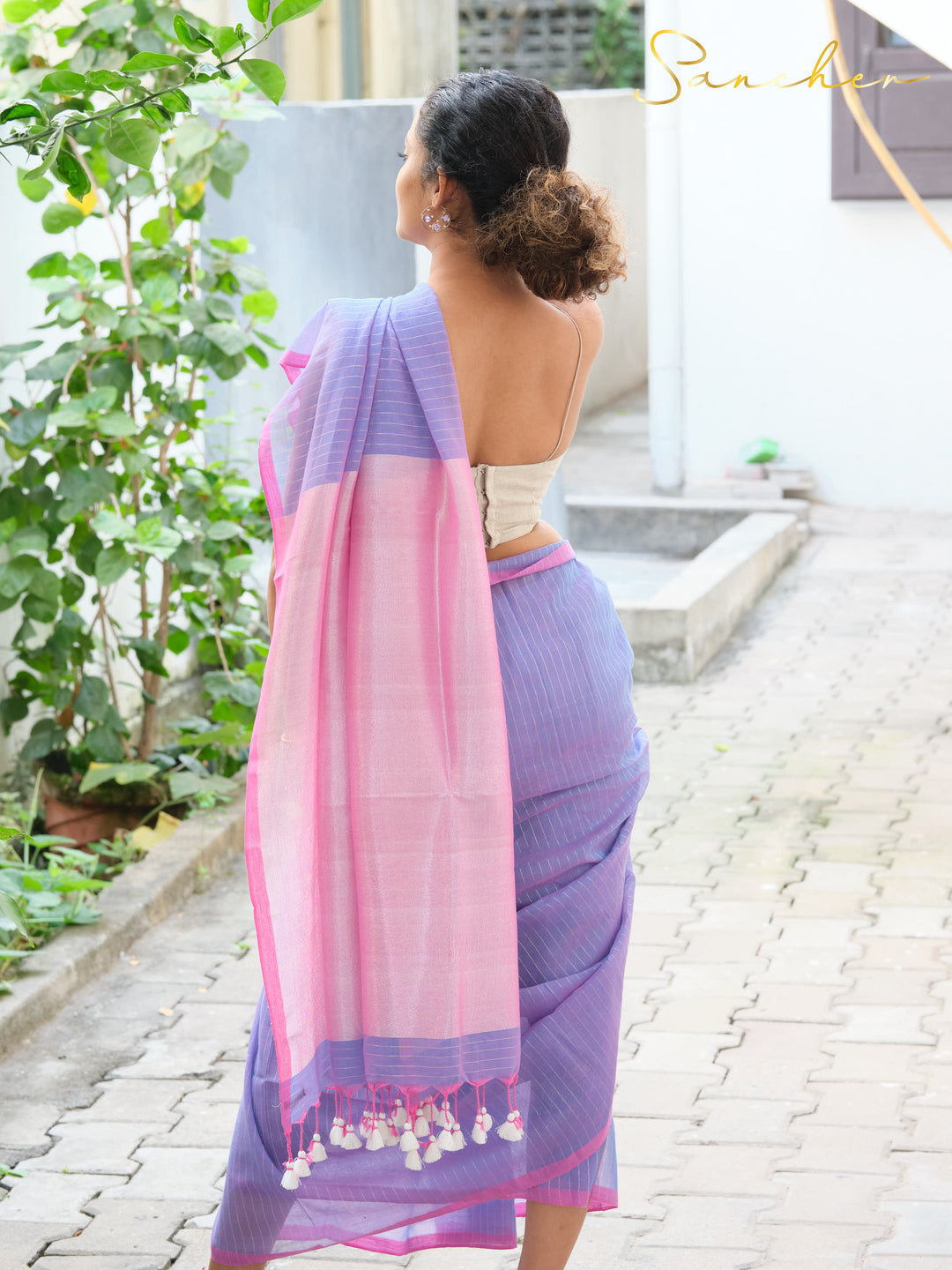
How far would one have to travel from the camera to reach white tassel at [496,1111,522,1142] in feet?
7.14

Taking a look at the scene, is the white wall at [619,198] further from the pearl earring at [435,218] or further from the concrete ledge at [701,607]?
the pearl earring at [435,218]

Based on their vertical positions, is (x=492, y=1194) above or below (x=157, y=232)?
below

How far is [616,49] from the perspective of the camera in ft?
52.2

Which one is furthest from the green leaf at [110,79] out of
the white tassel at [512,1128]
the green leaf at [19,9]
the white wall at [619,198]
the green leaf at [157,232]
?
the white wall at [619,198]

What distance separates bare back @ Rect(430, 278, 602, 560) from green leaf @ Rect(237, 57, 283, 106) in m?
0.31

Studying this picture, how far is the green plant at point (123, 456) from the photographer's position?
4219mm

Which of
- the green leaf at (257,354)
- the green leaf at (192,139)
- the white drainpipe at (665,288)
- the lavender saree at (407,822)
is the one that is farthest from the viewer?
the white drainpipe at (665,288)

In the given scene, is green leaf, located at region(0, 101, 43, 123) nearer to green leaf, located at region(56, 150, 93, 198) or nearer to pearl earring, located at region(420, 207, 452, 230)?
green leaf, located at region(56, 150, 93, 198)

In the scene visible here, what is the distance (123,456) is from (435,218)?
2371 mm

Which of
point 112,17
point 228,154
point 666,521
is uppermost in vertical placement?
point 112,17

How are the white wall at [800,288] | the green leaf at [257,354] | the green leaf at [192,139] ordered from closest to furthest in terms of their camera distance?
the green leaf at [192,139] → the green leaf at [257,354] → the white wall at [800,288]

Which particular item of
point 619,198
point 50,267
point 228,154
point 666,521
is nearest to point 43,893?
point 50,267

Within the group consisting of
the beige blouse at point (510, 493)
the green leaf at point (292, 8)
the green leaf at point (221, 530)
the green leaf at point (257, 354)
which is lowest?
the green leaf at point (221, 530)

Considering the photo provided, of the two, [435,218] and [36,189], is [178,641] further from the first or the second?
[435,218]
